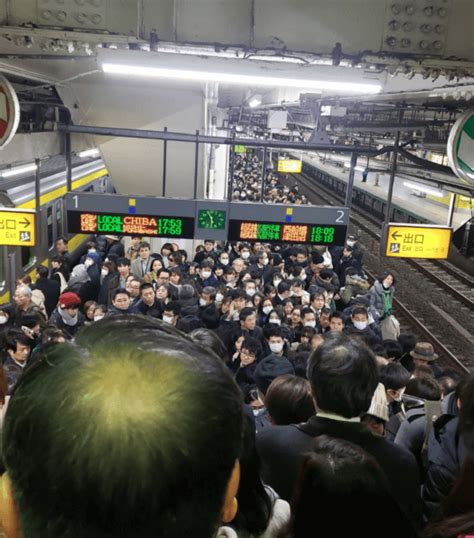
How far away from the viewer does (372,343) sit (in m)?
6.20

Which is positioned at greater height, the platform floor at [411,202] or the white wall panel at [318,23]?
the white wall panel at [318,23]

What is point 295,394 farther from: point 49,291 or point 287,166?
point 287,166

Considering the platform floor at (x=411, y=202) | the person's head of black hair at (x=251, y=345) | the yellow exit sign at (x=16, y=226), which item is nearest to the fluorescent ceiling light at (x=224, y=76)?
the person's head of black hair at (x=251, y=345)

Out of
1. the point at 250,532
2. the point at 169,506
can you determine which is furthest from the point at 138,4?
the point at 169,506

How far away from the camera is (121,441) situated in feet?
2.06

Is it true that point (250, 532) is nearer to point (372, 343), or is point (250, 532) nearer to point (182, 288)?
point (372, 343)

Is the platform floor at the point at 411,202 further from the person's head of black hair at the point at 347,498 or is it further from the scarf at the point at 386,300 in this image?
the person's head of black hair at the point at 347,498

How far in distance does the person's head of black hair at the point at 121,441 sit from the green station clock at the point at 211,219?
674cm

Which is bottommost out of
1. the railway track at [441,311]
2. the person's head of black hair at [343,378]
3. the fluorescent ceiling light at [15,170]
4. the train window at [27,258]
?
the railway track at [441,311]

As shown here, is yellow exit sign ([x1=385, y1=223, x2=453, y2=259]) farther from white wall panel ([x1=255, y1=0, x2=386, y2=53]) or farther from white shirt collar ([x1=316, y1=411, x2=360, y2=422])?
white shirt collar ([x1=316, y1=411, x2=360, y2=422])

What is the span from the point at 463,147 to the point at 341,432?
4.37 meters

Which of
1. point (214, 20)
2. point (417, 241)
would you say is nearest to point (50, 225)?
point (417, 241)

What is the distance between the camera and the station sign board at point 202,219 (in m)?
7.37

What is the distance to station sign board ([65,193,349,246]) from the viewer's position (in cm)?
737
